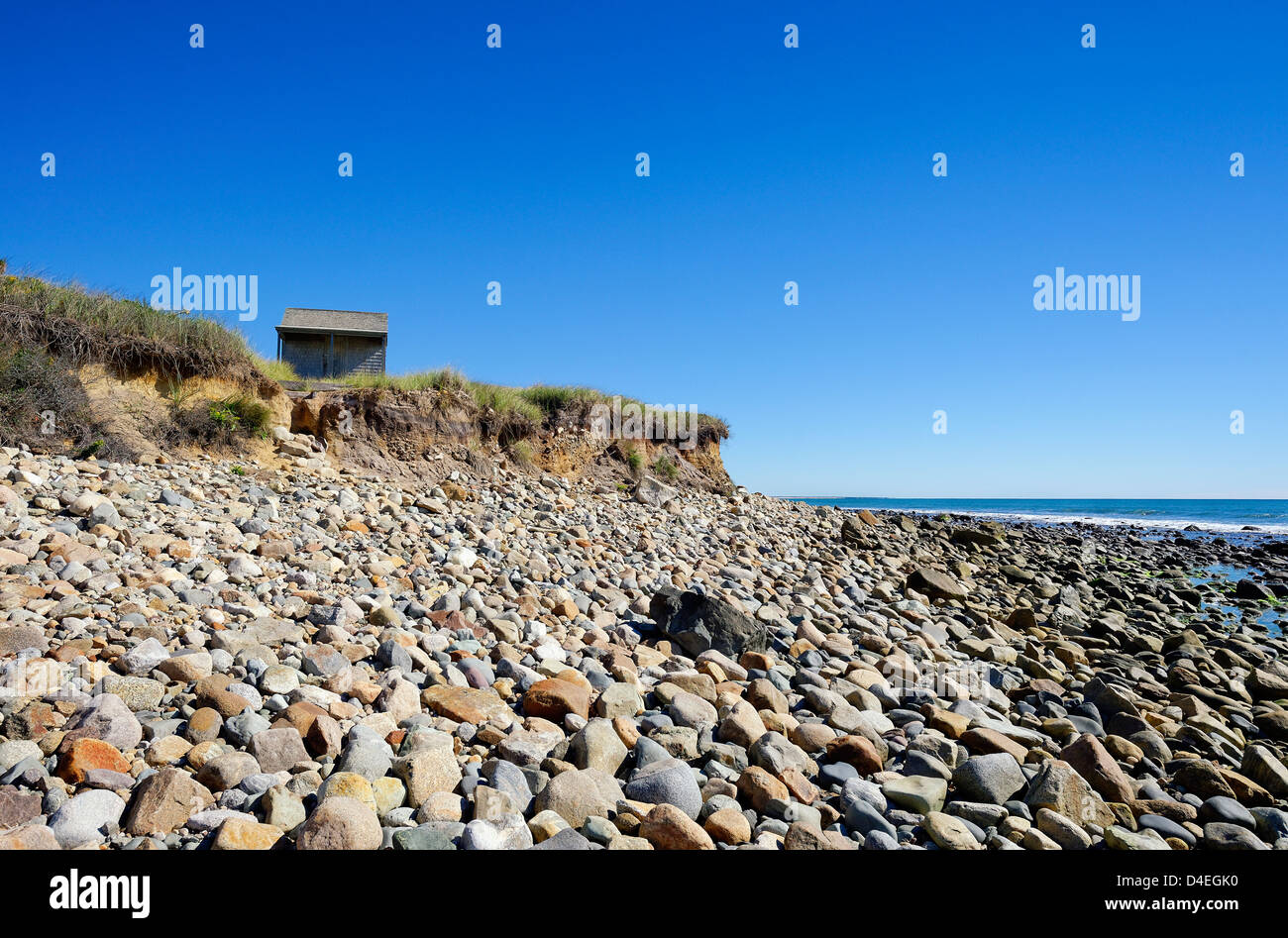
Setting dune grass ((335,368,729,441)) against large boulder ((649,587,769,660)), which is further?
dune grass ((335,368,729,441))

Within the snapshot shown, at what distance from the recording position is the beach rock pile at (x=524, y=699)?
2.59m

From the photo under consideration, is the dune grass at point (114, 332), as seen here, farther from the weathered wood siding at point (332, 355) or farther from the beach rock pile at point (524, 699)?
the weathered wood siding at point (332, 355)

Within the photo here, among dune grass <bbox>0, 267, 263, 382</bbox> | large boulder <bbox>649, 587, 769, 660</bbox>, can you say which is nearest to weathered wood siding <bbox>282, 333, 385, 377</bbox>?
dune grass <bbox>0, 267, 263, 382</bbox>

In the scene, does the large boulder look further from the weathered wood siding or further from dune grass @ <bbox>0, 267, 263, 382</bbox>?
A: the weathered wood siding

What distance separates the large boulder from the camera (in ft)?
16.7

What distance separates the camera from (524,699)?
372 centimetres

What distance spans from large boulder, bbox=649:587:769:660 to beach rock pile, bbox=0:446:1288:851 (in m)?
0.03

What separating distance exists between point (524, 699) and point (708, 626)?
1.89m

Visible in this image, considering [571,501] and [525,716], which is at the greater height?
[571,501]

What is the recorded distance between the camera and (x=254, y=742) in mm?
2814
